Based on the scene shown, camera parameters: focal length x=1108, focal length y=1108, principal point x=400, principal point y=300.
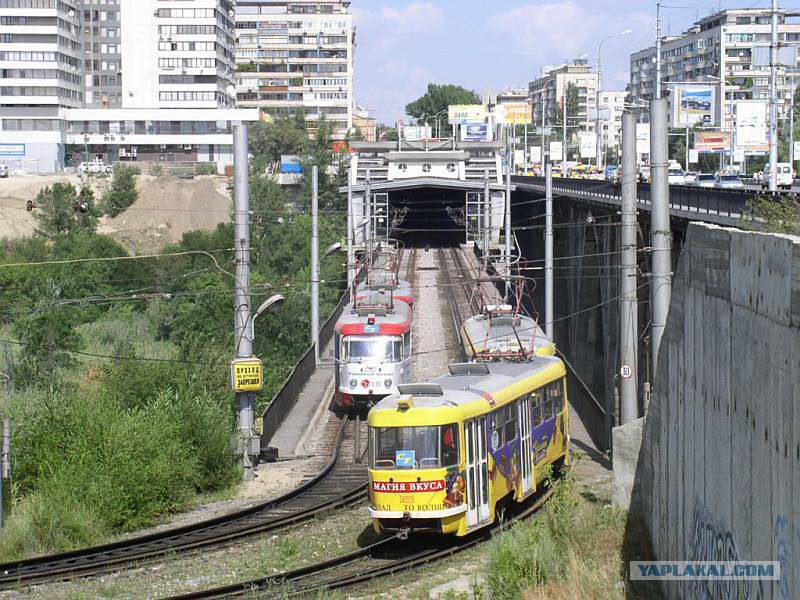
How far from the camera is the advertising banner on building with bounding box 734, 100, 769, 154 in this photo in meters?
51.0

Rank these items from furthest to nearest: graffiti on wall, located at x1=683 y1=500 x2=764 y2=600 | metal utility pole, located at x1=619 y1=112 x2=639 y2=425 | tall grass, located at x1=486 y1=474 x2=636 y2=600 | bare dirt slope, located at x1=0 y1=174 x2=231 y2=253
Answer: bare dirt slope, located at x1=0 y1=174 x2=231 y2=253
metal utility pole, located at x1=619 y1=112 x2=639 y2=425
tall grass, located at x1=486 y1=474 x2=636 y2=600
graffiti on wall, located at x1=683 y1=500 x2=764 y2=600

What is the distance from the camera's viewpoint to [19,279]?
61.2m

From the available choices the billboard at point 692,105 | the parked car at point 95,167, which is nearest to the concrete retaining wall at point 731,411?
the billboard at point 692,105

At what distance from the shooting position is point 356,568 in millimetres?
16703

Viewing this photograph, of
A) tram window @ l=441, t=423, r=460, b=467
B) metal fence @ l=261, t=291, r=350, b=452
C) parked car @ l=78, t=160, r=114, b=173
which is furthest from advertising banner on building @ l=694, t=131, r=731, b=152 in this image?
parked car @ l=78, t=160, r=114, b=173

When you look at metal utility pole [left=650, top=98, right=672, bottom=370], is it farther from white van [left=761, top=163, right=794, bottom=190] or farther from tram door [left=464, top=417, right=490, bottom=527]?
white van [left=761, top=163, right=794, bottom=190]

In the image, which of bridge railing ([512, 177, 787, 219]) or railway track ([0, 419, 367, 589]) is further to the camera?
bridge railing ([512, 177, 787, 219])

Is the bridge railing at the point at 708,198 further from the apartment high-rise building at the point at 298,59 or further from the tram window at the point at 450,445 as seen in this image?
the apartment high-rise building at the point at 298,59

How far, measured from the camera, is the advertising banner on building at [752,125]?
2009 inches

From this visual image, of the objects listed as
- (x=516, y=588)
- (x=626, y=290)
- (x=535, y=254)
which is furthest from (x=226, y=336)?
(x=516, y=588)

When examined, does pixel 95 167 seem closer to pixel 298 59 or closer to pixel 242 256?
pixel 298 59

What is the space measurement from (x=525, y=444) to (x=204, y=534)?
19.2 ft

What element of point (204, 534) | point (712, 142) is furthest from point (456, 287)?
point (204, 534)

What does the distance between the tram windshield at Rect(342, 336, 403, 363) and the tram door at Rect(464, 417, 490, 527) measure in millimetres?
11665
